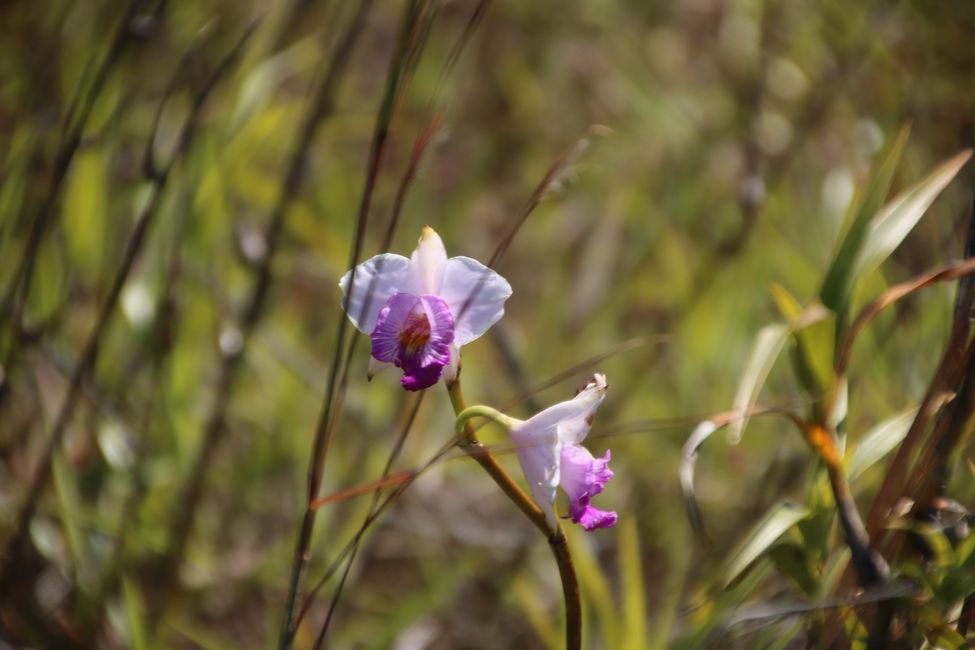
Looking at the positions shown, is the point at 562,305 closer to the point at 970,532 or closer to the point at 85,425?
the point at 85,425

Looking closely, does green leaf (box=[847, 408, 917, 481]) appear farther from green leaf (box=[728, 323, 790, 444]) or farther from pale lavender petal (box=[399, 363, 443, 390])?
pale lavender petal (box=[399, 363, 443, 390])

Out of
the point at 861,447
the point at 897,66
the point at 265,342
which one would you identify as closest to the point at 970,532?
the point at 861,447

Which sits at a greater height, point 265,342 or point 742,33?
point 742,33

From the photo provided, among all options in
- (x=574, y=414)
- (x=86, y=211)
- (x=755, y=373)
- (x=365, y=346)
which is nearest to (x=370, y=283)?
(x=574, y=414)

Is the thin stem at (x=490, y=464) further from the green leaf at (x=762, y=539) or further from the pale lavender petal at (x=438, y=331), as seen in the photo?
the green leaf at (x=762, y=539)

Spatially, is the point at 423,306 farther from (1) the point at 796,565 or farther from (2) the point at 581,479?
(1) the point at 796,565

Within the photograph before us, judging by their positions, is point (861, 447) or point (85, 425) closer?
point (861, 447)
